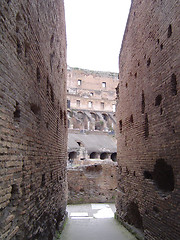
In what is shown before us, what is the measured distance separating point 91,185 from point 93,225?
545 cm

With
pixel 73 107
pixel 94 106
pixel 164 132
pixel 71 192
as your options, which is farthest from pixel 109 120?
pixel 164 132

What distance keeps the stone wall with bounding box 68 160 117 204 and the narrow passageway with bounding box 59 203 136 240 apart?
4.03 ft

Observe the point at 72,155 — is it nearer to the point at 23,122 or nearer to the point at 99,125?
the point at 99,125

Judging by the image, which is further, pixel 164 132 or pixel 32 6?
pixel 164 132

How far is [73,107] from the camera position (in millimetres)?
47219

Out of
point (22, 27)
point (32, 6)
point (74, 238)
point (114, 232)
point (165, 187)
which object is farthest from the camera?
point (114, 232)

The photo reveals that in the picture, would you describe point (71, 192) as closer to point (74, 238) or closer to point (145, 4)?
point (74, 238)

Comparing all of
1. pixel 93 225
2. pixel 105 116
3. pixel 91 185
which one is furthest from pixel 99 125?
pixel 93 225

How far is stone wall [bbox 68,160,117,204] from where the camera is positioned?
51.7 feet

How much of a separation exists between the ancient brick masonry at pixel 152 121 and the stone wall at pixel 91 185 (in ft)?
20.0

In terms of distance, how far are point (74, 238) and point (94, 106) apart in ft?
137

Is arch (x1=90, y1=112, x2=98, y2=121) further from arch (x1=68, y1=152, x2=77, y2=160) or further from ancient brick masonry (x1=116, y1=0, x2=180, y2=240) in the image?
ancient brick masonry (x1=116, y1=0, x2=180, y2=240)

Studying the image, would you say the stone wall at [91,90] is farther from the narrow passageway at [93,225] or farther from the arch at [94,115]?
the narrow passageway at [93,225]

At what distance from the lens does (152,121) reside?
682cm
